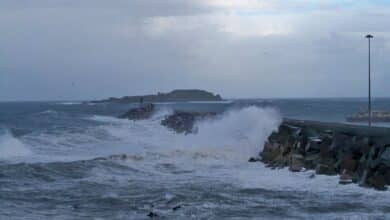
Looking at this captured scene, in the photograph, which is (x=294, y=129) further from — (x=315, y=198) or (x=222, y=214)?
(x=222, y=214)

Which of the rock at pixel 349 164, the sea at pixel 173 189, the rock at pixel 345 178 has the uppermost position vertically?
the rock at pixel 349 164

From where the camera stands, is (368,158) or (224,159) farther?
(224,159)

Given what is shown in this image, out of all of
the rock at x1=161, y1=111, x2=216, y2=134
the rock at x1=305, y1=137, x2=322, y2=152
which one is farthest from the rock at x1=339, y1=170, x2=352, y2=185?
the rock at x1=161, y1=111, x2=216, y2=134

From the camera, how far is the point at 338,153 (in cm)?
2011

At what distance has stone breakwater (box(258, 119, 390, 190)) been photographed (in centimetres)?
1680

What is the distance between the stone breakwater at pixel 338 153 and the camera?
16797mm

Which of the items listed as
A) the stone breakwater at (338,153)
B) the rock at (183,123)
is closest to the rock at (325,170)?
the stone breakwater at (338,153)

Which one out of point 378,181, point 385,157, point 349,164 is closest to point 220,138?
point 349,164

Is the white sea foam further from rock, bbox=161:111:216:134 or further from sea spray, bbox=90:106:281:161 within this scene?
rock, bbox=161:111:216:134

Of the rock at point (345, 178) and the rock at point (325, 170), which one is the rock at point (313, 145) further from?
the rock at point (345, 178)

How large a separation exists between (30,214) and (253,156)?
1309 cm

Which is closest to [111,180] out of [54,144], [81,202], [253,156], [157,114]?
[81,202]

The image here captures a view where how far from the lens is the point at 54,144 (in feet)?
97.8

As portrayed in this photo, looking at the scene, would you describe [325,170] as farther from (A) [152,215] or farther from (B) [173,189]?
(A) [152,215]
